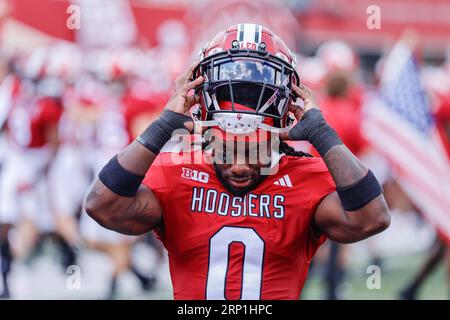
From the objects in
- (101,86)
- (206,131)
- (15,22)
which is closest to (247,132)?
(206,131)

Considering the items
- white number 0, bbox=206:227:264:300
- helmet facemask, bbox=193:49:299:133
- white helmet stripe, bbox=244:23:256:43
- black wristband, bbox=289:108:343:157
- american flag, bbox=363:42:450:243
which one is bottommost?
white number 0, bbox=206:227:264:300

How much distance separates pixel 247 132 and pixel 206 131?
Answer: 7.0 inches

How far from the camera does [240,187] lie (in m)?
3.35

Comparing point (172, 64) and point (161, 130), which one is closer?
point (161, 130)

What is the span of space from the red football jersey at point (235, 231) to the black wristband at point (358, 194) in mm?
120

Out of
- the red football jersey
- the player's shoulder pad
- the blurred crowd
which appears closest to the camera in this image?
the red football jersey

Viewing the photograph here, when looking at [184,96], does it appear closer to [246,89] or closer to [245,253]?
[246,89]

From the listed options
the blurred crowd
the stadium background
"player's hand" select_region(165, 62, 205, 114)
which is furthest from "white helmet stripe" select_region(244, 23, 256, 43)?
the blurred crowd

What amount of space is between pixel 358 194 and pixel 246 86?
50 centimetres

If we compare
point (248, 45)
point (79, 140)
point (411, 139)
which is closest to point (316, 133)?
point (248, 45)

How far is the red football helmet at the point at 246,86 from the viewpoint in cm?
322

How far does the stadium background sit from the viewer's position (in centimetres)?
849

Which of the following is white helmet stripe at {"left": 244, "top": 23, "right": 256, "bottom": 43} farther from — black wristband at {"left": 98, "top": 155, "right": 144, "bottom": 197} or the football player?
black wristband at {"left": 98, "top": 155, "right": 144, "bottom": 197}

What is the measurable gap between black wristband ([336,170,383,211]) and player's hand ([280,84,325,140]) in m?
0.23
